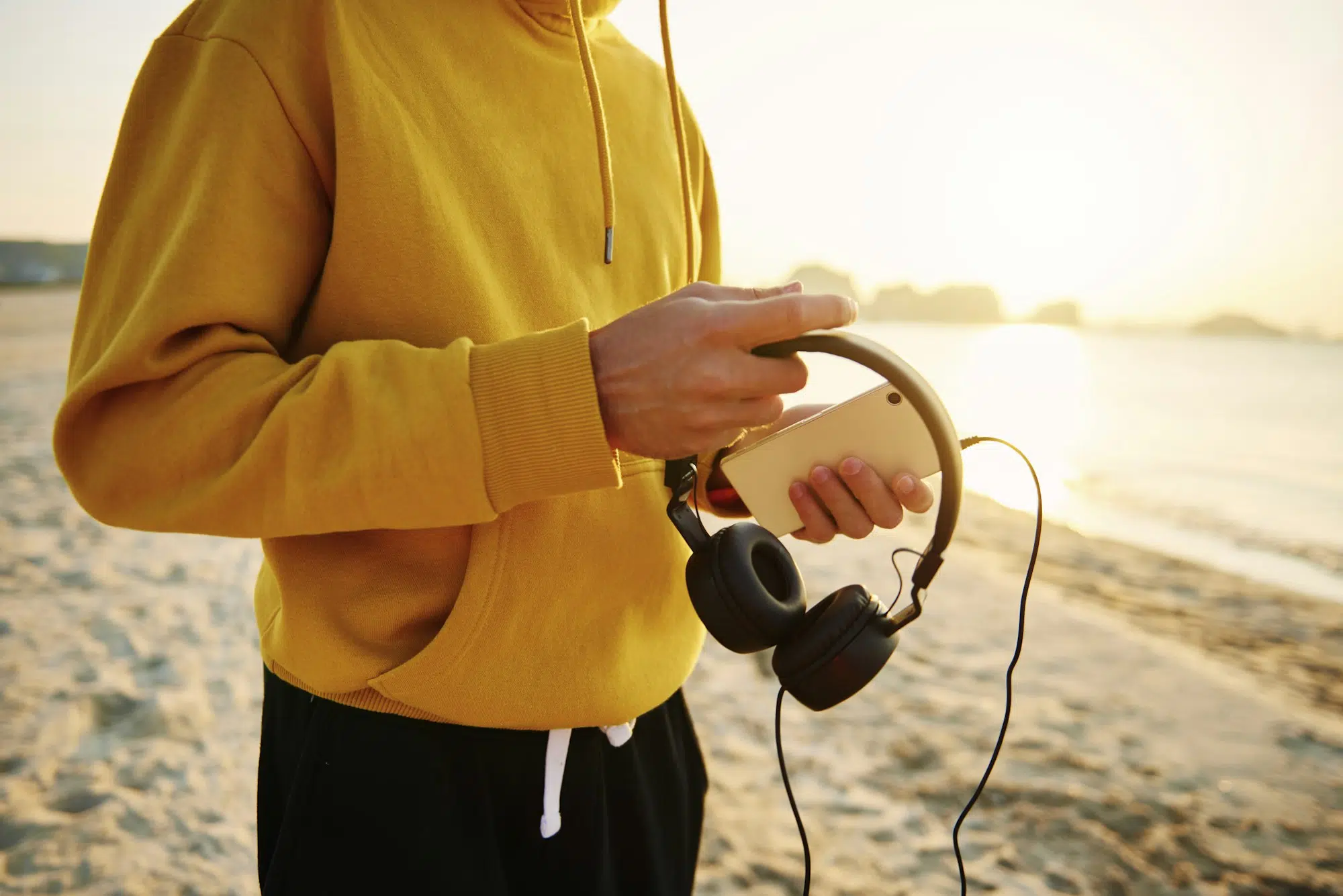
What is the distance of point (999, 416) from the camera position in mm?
15914

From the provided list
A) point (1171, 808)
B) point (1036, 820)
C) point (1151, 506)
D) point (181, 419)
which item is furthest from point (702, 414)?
point (1151, 506)

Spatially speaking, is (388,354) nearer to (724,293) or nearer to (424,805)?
(724,293)

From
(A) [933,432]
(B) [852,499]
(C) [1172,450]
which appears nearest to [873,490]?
(B) [852,499]

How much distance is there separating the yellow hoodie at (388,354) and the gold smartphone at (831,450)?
14 cm

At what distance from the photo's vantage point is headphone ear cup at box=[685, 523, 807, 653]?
3.28 feet

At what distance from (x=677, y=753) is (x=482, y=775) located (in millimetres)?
370

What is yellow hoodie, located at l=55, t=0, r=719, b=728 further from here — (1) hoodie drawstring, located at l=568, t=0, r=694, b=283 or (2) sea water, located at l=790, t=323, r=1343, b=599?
(2) sea water, located at l=790, t=323, r=1343, b=599

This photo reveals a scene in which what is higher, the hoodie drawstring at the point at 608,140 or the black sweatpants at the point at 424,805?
the hoodie drawstring at the point at 608,140

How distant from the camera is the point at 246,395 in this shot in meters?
0.71

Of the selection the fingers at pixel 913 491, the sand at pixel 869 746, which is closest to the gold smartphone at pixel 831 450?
the fingers at pixel 913 491

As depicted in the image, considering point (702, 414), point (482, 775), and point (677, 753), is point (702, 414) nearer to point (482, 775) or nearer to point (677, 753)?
point (482, 775)

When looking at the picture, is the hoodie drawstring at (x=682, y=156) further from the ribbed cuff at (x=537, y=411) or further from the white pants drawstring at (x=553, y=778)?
the white pants drawstring at (x=553, y=778)

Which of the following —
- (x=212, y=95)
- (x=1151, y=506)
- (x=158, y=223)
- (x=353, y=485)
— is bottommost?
(x=1151, y=506)

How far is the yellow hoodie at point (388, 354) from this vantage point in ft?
2.34
